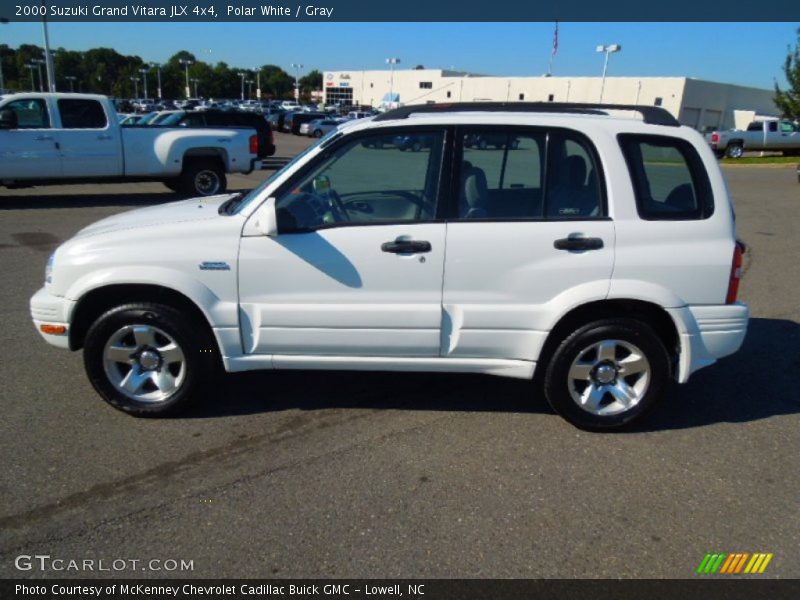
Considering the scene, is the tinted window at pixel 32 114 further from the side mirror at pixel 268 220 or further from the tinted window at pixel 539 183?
the tinted window at pixel 539 183

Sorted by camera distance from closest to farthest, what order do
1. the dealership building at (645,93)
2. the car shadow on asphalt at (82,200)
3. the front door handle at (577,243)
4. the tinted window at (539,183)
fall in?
the front door handle at (577,243) < the tinted window at (539,183) < the car shadow on asphalt at (82,200) < the dealership building at (645,93)

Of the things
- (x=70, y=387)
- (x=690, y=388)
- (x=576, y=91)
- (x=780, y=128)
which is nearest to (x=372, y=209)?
(x=70, y=387)

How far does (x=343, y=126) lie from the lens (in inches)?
150

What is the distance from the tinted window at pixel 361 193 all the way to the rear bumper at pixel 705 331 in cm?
164

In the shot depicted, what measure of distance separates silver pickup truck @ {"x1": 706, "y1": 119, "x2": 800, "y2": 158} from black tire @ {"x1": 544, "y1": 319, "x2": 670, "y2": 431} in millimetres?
32090

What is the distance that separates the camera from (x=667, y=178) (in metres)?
3.77

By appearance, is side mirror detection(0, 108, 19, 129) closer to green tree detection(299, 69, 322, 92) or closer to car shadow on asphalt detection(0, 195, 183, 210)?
car shadow on asphalt detection(0, 195, 183, 210)

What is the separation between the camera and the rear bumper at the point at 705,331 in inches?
145

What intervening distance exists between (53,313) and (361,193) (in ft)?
6.68

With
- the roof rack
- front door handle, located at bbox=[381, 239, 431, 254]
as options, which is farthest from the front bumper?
the roof rack

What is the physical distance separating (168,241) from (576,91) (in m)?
82.6

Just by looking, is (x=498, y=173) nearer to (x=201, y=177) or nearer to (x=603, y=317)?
(x=603, y=317)

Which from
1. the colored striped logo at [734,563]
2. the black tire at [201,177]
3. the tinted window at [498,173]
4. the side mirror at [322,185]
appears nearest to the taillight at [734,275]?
the tinted window at [498,173]

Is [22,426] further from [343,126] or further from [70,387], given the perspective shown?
[343,126]
